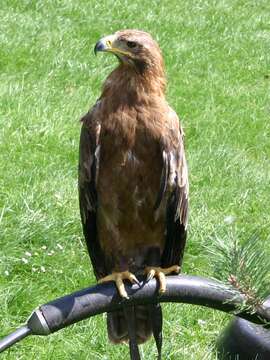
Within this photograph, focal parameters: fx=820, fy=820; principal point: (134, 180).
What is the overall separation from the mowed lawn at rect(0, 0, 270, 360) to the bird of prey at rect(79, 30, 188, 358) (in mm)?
307

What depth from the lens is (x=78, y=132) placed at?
5629 mm

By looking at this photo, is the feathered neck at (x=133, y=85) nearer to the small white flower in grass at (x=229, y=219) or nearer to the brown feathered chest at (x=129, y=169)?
the brown feathered chest at (x=129, y=169)

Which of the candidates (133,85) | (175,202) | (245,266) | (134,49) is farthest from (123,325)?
(245,266)

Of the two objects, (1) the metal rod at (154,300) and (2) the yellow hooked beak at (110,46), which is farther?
(2) the yellow hooked beak at (110,46)

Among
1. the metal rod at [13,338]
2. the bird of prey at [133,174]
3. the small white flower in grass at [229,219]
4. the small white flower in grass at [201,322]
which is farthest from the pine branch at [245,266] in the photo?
the small white flower in grass at [229,219]

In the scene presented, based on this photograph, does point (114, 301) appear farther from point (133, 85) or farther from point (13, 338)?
point (133, 85)

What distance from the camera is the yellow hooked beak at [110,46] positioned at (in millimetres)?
3207

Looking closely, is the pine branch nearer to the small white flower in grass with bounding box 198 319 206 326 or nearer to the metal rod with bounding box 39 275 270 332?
the metal rod with bounding box 39 275 270 332

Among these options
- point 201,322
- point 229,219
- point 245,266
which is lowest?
point 201,322

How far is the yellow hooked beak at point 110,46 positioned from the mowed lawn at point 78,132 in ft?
2.67

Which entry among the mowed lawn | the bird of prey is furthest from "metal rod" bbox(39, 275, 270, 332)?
the bird of prey

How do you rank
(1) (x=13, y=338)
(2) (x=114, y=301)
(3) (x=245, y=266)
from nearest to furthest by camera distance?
(1) (x=13, y=338), (3) (x=245, y=266), (2) (x=114, y=301)

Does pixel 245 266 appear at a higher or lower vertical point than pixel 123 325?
higher

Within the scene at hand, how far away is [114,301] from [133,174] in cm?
136
